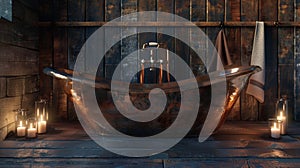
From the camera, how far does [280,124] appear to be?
1.89 m

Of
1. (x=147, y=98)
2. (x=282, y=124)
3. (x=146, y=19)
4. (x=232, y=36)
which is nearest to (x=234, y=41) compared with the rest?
(x=232, y=36)

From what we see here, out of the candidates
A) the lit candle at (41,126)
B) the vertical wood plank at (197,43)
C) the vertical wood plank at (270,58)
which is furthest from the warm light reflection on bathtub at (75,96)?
the vertical wood plank at (270,58)

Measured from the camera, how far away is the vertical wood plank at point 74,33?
8.36 feet

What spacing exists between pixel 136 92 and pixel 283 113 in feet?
3.63

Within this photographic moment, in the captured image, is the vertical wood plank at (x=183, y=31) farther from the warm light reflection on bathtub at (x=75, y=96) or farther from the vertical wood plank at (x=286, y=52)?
the warm light reflection on bathtub at (x=75, y=96)

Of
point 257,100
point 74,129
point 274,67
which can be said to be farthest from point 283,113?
point 74,129

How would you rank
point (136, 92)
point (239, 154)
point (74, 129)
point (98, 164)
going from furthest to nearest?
point (74, 129)
point (136, 92)
point (239, 154)
point (98, 164)

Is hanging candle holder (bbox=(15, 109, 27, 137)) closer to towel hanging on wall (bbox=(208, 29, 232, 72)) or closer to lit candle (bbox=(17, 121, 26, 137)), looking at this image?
lit candle (bbox=(17, 121, 26, 137))

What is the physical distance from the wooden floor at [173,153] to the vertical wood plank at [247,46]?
0.67 metres

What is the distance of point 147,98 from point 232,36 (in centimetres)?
132

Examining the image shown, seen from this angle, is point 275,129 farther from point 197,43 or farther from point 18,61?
point 18,61

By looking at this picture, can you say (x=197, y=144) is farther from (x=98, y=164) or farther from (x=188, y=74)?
(x=188, y=74)

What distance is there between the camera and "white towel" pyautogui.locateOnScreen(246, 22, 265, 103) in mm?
2455

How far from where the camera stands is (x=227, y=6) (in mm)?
2566
